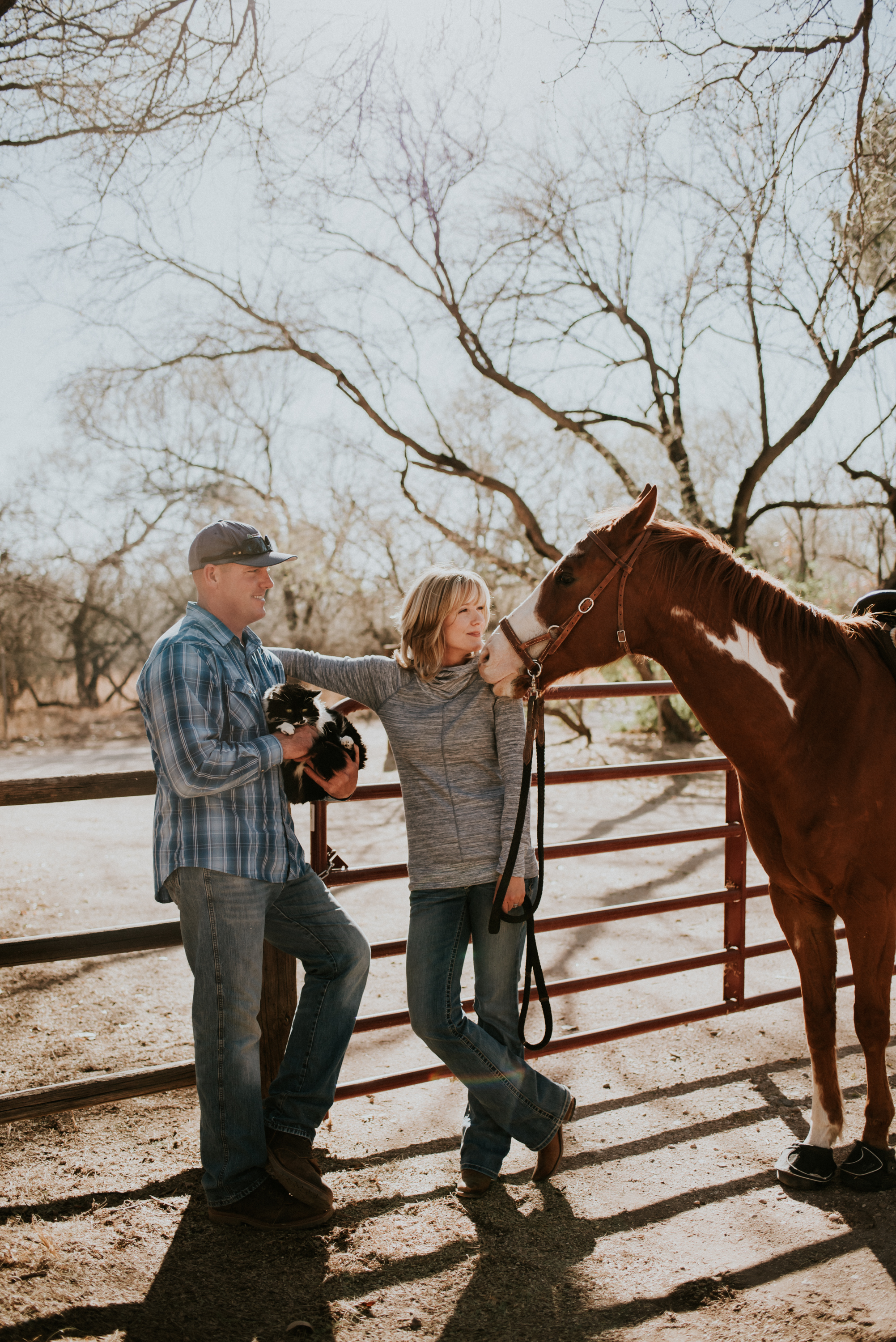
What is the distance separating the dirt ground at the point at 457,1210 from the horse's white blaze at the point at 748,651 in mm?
1468

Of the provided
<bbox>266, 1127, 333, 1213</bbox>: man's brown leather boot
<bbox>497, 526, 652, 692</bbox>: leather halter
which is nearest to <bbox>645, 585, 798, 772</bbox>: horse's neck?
<bbox>497, 526, 652, 692</bbox>: leather halter

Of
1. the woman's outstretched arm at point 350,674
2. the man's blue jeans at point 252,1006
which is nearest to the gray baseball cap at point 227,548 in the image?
the woman's outstretched arm at point 350,674

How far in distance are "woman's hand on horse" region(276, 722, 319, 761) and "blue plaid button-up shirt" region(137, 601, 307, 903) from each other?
0.03 metres

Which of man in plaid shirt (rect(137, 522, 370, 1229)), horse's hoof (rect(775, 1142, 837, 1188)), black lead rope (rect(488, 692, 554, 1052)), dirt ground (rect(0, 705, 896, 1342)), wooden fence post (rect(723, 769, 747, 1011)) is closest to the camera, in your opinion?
dirt ground (rect(0, 705, 896, 1342))

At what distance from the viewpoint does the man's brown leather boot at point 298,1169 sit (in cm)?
229

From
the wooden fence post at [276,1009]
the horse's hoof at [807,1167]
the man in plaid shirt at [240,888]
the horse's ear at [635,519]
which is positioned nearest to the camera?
the man in plaid shirt at [240,888]

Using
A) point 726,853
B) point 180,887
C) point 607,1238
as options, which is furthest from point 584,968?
point 180,887

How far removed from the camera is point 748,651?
2521mm

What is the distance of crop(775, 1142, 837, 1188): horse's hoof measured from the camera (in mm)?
2572

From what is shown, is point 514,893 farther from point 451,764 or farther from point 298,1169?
point 298,1169

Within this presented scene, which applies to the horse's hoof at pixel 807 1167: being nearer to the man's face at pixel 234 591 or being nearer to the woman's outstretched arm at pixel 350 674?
the woman's outstretched arm at pixel 350 674

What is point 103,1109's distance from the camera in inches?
124

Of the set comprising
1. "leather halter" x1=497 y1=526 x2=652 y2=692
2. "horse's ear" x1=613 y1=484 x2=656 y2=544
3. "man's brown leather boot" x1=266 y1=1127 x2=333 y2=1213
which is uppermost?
"horse's ear" x1=613 y1=484 x2=656 y2=544

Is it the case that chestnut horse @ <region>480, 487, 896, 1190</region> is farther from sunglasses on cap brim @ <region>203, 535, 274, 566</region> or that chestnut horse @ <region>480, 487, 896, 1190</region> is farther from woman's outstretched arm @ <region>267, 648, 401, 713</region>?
sunglasses on cap brim @ <region>203, 535, 274, 566</region>
